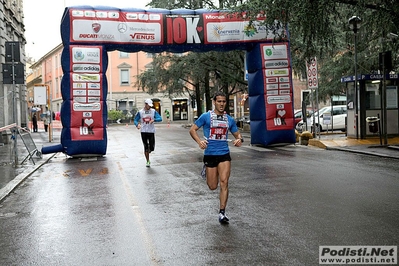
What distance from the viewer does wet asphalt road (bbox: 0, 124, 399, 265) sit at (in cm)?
544

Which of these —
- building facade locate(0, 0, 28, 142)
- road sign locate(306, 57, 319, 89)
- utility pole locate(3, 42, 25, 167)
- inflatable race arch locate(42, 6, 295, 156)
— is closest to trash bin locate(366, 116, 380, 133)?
road sign locate(306, 57, 319, 89)

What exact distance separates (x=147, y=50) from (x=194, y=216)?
12.6 m

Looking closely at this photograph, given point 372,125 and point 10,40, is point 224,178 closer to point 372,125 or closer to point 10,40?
point 372,125

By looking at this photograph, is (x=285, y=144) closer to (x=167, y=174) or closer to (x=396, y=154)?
(x=396, y=154)

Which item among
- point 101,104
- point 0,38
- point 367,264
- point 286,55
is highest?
point 0,38

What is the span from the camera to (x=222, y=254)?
17.4 feet

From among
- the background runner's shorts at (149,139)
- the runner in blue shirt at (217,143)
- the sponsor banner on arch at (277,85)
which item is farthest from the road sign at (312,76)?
the runner in blue shirt at (217,143)

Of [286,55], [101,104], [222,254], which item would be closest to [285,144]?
[286,55]

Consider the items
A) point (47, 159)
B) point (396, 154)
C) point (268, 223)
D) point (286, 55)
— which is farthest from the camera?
point (286, 55)

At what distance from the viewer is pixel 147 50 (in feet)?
62.1

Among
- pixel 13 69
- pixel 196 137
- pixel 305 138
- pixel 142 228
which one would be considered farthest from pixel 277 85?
pixel 142 228

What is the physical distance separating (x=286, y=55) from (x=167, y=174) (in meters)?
9.38

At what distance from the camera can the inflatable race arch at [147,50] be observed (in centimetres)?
1764

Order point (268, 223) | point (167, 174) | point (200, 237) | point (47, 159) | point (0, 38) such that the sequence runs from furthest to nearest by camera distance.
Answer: point (0, 38) < point (47, 159) < point (167, 174) < point (268, 223) < point (200, 237)
